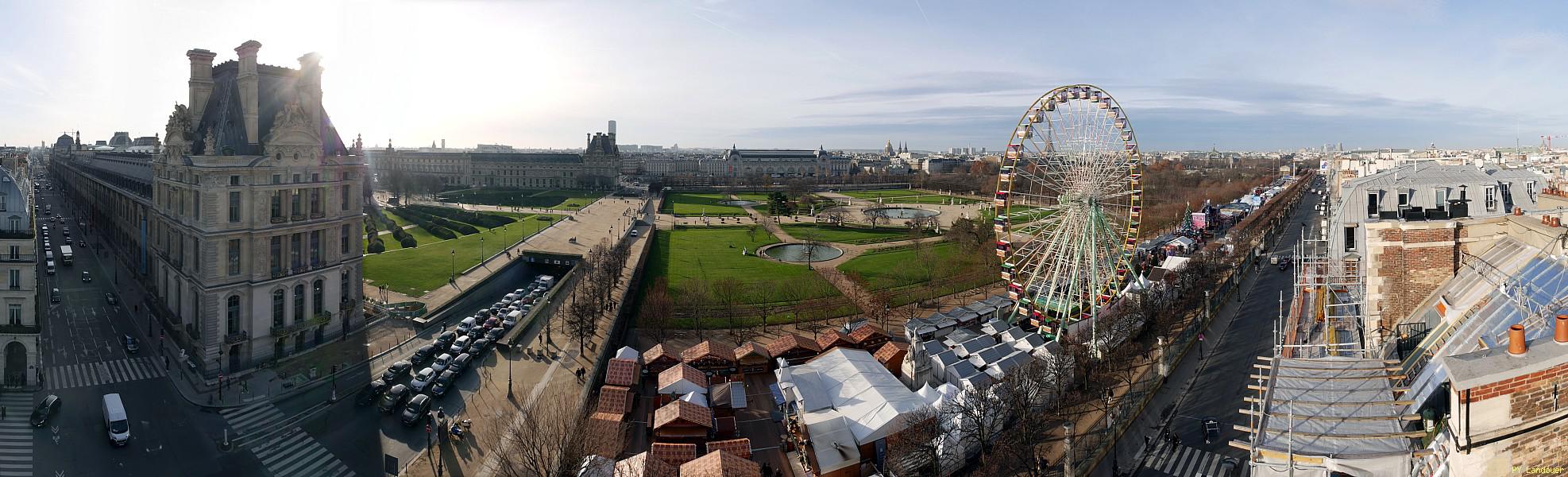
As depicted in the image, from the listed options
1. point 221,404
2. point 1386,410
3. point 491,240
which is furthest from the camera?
point 491,240

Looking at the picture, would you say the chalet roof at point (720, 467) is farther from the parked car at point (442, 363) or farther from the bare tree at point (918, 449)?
the parked car at point (442, 363)

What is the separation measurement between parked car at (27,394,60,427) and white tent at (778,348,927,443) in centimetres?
2606

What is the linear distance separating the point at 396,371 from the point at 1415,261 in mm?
34590

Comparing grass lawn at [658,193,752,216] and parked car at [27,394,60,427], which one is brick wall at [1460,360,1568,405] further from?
grass lawn at [658,193,752,216]

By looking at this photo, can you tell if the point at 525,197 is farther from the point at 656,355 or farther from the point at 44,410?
the point at 44,410

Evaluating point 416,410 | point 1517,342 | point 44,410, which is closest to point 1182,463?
point 1517,342

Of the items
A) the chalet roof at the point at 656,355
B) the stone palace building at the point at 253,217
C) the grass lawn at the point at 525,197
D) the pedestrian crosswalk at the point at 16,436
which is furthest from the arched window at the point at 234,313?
the grass lawn at the point at 525,197

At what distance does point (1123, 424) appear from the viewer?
2669 centimetres

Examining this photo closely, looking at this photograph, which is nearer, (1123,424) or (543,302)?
(1123,424)

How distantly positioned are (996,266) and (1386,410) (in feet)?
154

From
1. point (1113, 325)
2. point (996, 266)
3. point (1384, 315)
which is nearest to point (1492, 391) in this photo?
point (1384, 315)

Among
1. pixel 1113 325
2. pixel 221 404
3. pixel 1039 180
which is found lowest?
pixel 221 404

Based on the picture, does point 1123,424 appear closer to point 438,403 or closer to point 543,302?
point 438,403

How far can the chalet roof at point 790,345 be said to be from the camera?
34.3 meters
